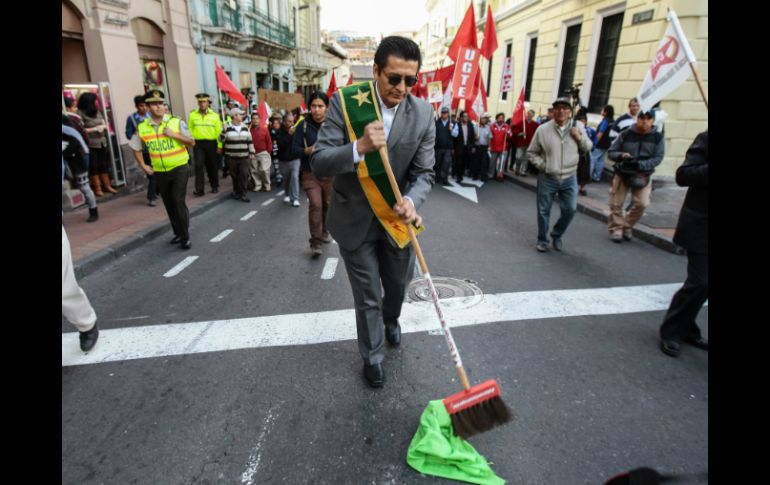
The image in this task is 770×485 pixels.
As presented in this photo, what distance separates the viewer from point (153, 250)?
19.3ft

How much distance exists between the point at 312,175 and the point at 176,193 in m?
1.85

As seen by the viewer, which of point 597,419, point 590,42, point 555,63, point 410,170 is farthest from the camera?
point 555,63

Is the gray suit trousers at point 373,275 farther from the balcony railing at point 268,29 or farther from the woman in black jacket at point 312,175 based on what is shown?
the balcony railing at point 268,29

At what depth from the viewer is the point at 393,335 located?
10.7ft

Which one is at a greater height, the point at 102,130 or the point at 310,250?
the point at 102,130

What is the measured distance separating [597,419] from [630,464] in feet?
1.09

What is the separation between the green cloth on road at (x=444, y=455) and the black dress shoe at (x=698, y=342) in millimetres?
2365

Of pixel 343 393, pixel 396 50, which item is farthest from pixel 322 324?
pixel 396 50

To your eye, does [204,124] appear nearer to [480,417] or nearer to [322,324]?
[322,324]

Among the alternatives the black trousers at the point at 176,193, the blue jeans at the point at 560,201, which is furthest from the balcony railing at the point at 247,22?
the blue jeans at the point at 560,201

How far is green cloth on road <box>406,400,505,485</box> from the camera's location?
6.82 ft
